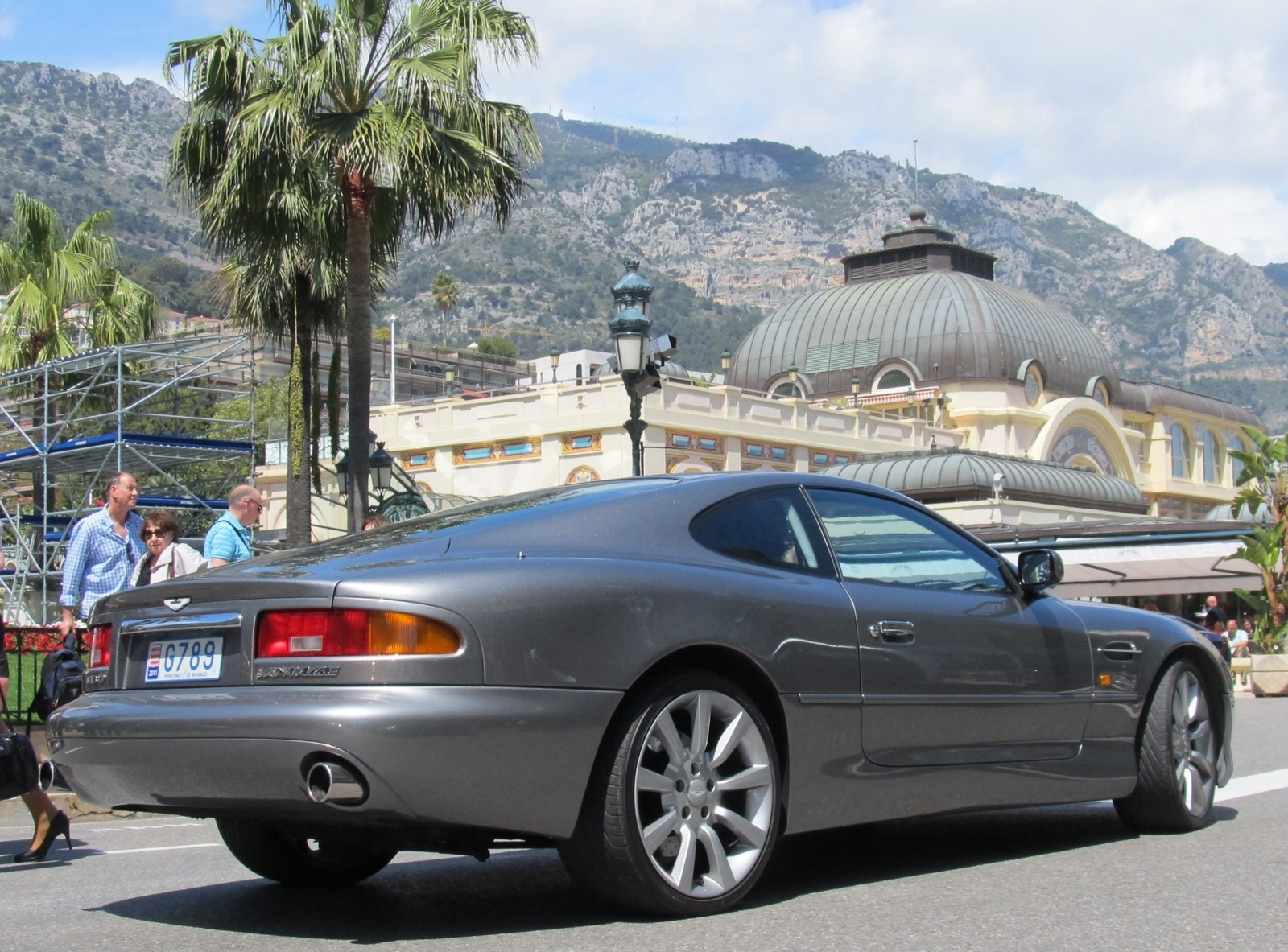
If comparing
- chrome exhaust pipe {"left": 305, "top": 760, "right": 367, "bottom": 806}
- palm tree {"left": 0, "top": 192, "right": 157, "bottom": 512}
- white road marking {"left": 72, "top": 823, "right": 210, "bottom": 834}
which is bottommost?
white road marking {"left": 72, "top": 823, "right": 210, "bottom": 834}

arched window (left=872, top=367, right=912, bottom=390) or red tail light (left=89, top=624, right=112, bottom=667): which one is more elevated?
arched window (left=872, top=367, right=912, bottom=390)

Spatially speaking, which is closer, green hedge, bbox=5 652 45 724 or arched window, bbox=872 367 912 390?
green hedge, bbox=5 652 45 724

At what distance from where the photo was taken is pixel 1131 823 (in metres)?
6.52

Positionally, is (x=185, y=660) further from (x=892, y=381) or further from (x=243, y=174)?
(x=892, y=381)

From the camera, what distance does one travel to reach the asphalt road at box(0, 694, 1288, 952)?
14.2 feet

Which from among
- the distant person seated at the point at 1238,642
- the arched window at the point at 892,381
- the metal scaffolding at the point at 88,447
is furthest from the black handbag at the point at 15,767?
the arched window at the point at 892,381

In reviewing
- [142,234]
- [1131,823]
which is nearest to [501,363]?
[142,234]

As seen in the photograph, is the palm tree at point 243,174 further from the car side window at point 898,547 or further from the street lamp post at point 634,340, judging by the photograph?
the car side window at point 898,547

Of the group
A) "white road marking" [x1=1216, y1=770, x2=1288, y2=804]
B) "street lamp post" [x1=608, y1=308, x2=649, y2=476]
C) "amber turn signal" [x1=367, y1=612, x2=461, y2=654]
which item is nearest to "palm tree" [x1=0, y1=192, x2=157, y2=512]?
"street lamp post" [x1=608, y1=308, x2=649, y2=476]

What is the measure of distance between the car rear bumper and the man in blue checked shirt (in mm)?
4200

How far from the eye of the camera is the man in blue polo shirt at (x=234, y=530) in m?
8.84

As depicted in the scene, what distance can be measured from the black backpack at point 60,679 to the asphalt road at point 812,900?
80cm

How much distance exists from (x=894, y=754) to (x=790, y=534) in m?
0.80

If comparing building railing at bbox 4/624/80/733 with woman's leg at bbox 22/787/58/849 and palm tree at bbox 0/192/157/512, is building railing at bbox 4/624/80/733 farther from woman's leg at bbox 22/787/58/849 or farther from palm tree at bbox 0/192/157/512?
palm tree at bbox 0/192/157/512
